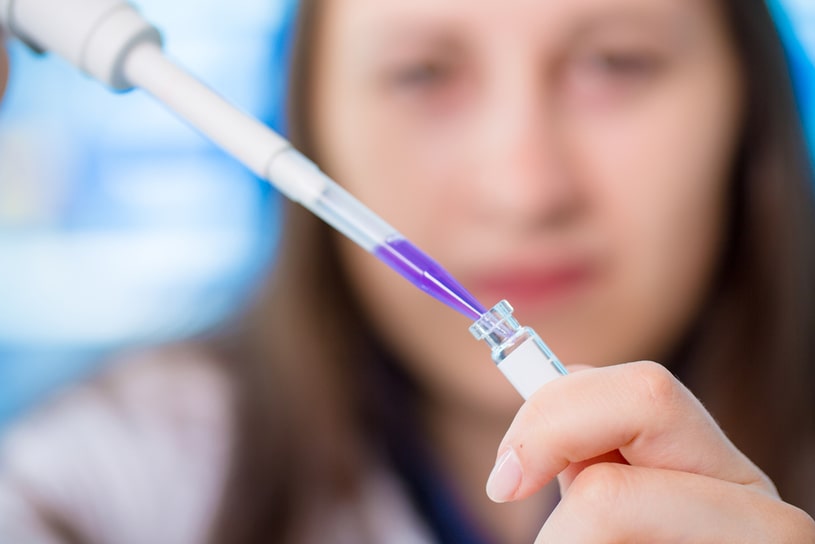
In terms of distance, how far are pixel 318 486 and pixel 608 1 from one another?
0.40 m

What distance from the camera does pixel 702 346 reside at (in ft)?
1.87

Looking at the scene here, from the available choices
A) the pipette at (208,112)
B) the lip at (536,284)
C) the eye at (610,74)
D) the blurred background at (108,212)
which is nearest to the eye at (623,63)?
the eye at (610,74)

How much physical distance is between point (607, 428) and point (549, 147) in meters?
0.25

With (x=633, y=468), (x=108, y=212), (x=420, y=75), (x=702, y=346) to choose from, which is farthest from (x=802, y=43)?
(x=108, y=212)

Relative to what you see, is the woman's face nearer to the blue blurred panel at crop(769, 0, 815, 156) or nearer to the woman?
the woman

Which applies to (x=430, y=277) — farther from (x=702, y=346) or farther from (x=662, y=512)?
(x=702, y=346)

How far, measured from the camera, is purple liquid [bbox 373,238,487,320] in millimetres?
241

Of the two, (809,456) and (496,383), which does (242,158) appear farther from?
(809,456)

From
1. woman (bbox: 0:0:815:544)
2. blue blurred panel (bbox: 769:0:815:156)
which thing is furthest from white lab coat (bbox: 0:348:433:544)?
blue blurred panel (bbox: 769:0:815:156)

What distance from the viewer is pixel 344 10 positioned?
1.56ft

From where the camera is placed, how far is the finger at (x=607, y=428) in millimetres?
224

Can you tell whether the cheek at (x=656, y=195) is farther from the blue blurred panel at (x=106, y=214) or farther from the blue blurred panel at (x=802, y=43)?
the blue blurred panel at (x=106, y=214)

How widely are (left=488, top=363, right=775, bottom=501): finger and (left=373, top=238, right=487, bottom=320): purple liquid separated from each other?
0.04 metres

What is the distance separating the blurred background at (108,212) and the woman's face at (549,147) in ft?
1.23
